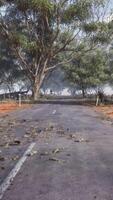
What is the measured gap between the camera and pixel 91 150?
13.4 m

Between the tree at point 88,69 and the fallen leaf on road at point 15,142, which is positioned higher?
Result: the tree at point 88,69

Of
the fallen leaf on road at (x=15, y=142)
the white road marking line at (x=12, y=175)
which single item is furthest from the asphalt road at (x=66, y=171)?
the fallen leaf on road at (x=15, y=142)

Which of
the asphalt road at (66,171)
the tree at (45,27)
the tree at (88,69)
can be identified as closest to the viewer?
the asphalt road at (66,171)

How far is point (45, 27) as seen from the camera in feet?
205

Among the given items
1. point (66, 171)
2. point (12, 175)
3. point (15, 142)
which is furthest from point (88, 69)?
point (12, 175)

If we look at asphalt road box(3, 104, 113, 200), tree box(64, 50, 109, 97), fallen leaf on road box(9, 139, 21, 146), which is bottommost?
asphalt road box(3, 104, 113, 200)

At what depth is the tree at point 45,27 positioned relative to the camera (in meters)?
57.3

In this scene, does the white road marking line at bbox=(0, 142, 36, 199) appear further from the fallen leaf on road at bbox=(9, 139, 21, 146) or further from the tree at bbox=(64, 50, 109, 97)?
the tree at bbox=(64, 50, 109, 97)

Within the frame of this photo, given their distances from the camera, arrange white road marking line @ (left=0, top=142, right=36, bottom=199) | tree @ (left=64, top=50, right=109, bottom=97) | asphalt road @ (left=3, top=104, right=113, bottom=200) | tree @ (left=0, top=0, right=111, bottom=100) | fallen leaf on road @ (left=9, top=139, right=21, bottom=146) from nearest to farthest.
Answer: asphalt road @ (left=3, top=104, right=113, bottom=200)
white road marking line @ (left=0, top=142, right=36, bottom=199)
fallen leaf on road @ (left=9, top=139, right=21, bottom=146)
tree @ (left=0, top=0, right=111, bottom=100)
tree @ (left=64, top=50, right=109, bottom=97)

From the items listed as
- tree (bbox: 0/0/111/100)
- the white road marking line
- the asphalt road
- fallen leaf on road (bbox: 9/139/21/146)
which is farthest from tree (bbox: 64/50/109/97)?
the white road marking line

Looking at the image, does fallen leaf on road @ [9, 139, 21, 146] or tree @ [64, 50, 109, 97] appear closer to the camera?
fallen leaf on road @ [9, 139, 21, 146]

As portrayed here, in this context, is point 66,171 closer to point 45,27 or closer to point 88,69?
point 45,27

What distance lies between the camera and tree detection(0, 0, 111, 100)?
5728 centimetres

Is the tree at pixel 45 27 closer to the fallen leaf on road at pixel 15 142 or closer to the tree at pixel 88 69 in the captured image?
the tree at pixel 88 69
